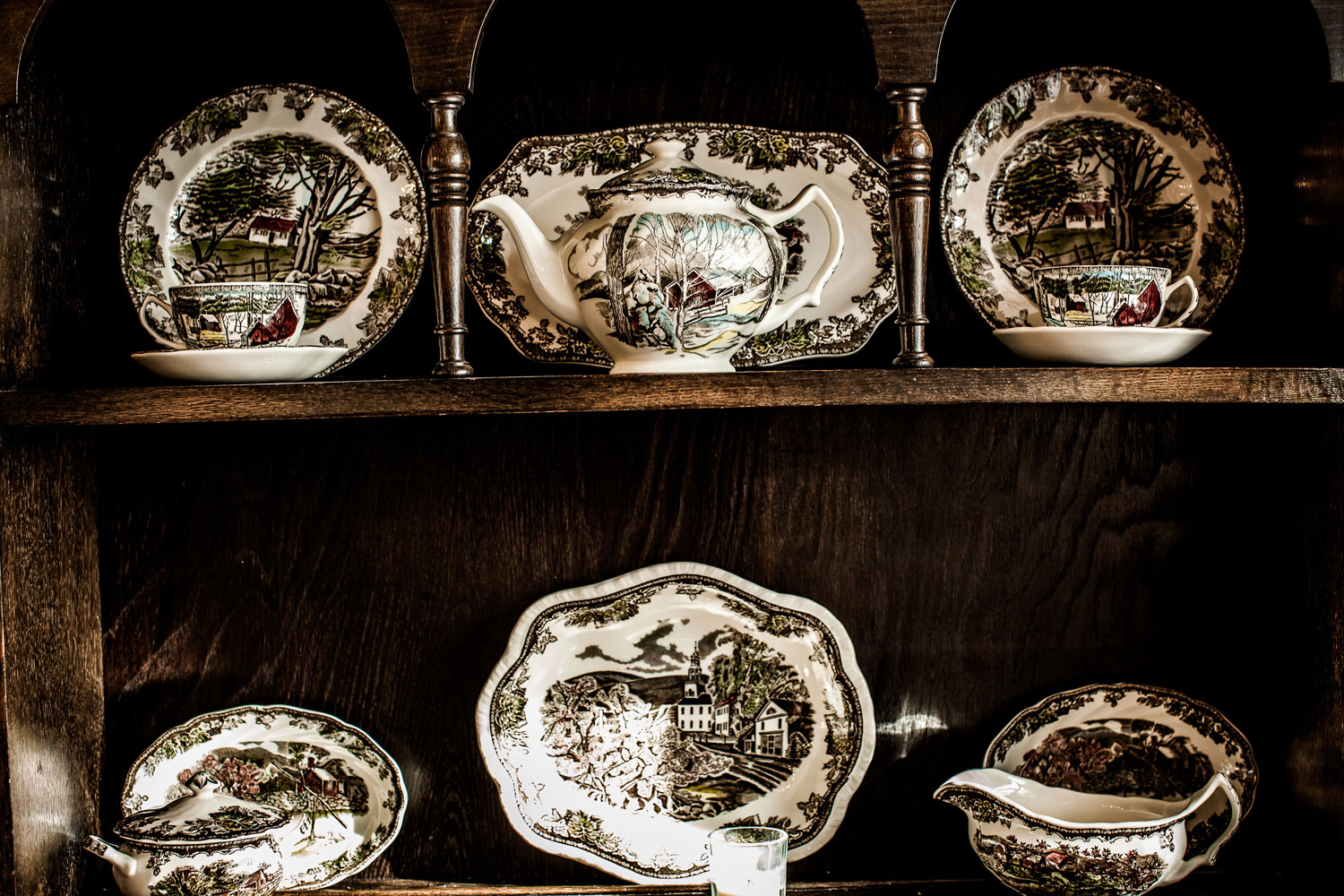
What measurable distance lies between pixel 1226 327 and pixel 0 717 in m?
1.23

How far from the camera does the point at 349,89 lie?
1179mm

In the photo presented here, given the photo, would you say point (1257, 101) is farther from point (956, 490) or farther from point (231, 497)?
point (231, 497)

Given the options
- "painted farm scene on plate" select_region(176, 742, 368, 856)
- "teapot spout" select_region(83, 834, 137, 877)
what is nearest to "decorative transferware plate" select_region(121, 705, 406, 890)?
A: "painted farm scene on plate" select_region(176, 742, 368, 856)

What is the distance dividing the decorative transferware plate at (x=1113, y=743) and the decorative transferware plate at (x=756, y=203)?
1.45 ft

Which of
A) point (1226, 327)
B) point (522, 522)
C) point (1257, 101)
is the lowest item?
point (522, 522)

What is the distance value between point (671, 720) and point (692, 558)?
0.57 ft

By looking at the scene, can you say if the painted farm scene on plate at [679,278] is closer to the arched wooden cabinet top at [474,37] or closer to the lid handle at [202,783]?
the arched wooden cabinet top at [474,37]

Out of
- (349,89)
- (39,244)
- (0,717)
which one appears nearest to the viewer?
(0,717)

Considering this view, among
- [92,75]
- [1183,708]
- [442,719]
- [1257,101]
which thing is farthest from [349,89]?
[1183,708]

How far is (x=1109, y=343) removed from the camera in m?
0.98

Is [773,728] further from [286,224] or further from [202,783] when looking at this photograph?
[286,224]

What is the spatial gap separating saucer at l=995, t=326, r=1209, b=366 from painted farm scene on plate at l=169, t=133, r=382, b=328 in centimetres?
65

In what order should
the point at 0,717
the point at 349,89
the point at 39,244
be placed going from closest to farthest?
1. the point at 0,717
2. the point at 39,244
3. the point at 349,89

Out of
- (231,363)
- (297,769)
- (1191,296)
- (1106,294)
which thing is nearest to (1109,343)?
(1106,294)
